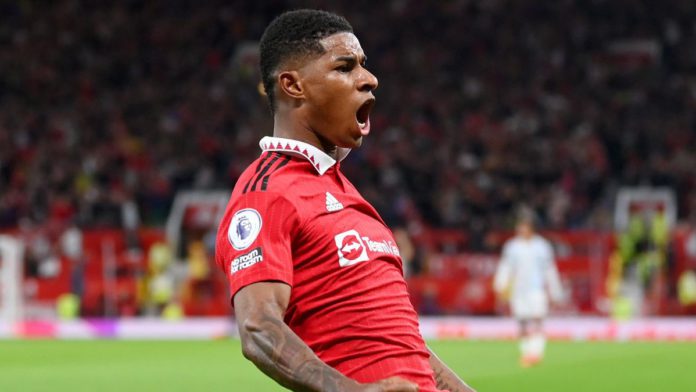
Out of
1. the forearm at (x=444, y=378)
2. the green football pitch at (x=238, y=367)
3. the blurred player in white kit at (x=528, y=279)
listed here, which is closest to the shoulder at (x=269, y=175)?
the forearm at (x=444, y=378)

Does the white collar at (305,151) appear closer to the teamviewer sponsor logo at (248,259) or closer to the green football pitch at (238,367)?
the teamviewer sponsor logo at (248,259)

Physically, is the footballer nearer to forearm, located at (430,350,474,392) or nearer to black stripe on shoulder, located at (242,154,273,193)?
black stripe on shoulder, located at (242,154,273,193)

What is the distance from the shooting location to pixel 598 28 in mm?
30328

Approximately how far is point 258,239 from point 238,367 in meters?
12.9

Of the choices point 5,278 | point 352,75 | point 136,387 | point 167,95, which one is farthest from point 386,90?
point 352,75

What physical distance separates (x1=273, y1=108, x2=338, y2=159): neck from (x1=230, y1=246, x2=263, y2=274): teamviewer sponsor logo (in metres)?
0.49

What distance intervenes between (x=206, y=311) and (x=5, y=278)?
12.8 feet

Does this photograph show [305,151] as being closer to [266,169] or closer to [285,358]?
[266,169]

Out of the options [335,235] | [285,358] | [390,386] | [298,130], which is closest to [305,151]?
[298,130]

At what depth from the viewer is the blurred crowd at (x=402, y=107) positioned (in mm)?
25297

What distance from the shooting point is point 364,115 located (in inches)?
141

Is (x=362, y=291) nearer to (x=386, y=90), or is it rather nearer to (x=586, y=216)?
(x=586, y=216)

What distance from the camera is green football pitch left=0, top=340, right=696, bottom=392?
13281 millimetres

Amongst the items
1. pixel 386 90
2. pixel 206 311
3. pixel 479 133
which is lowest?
pixel 206 311
